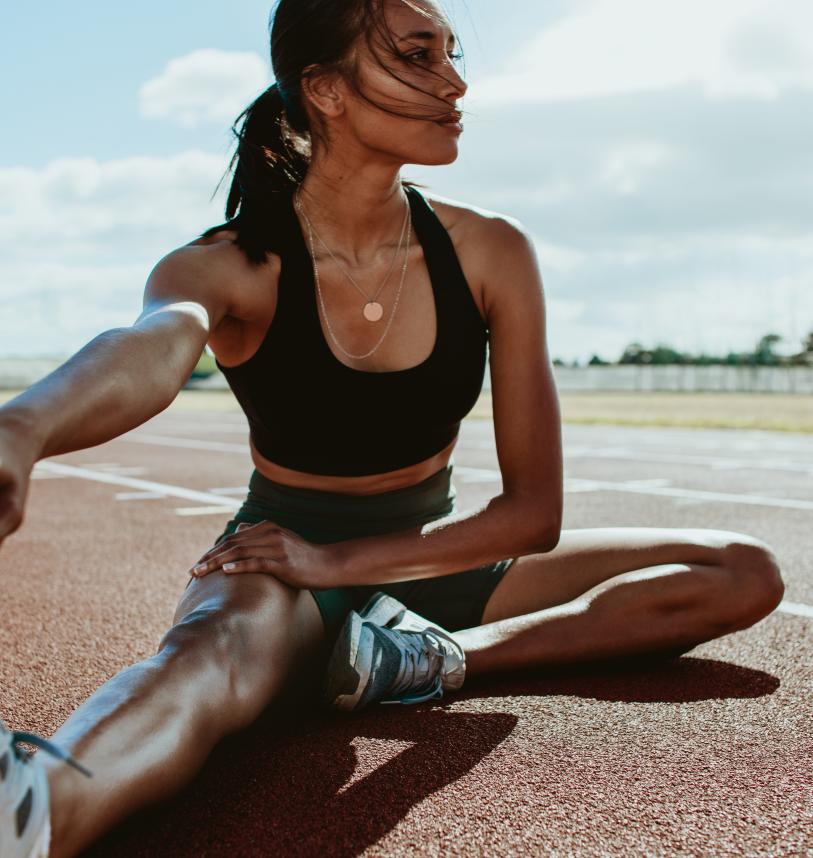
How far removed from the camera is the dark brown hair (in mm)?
2209

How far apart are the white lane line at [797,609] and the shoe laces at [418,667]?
1.59 metres

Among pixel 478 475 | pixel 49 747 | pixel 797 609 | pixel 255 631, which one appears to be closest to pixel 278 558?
pixel 255 631

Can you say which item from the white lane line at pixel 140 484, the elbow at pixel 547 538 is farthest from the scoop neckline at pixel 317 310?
the white lane line at pixel 140 484

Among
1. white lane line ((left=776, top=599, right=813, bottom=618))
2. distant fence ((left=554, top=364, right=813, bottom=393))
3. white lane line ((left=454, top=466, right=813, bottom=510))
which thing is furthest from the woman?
distant fence ((left=554, top=364, right=813, bottom=393))

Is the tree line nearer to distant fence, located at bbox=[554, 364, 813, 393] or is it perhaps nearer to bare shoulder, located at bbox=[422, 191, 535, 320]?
distant fence, located at bbox=[554, 364, 813, 393]

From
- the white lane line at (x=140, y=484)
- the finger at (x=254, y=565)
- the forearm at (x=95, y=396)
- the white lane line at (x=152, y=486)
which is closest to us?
the forearm at (x=95, y=396)

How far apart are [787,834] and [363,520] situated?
1173 millimetres

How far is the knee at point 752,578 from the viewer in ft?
8.42

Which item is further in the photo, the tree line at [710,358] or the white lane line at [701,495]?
the tree line at [710,358]

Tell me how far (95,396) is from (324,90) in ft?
3.66

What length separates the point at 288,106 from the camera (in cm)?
240

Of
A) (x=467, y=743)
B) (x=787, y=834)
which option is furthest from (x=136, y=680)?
(x=787, y=834)

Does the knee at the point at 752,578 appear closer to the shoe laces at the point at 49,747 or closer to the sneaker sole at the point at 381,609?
the sneaker sole at the point at 381,609

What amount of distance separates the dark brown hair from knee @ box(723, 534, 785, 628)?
1.34 m
